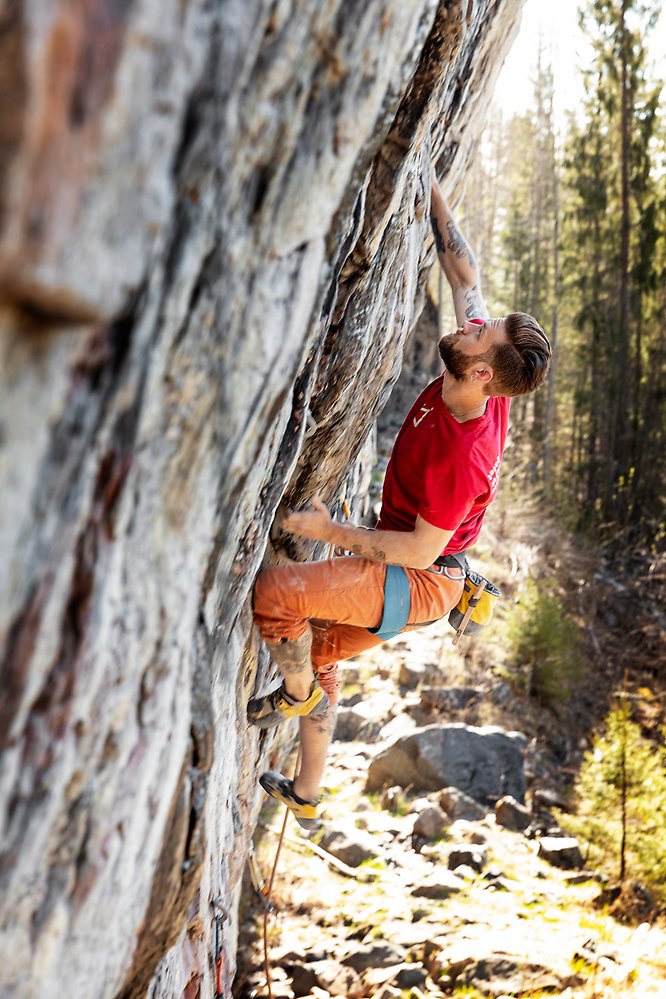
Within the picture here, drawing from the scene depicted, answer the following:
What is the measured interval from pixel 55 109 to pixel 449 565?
9.75ft

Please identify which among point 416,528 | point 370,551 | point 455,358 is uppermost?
point 455,358

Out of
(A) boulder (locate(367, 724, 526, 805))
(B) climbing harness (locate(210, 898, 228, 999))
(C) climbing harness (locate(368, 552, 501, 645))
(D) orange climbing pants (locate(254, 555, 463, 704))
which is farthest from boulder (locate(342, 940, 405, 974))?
(D) orange climbing pants (locate(254, 555, 463, 704))

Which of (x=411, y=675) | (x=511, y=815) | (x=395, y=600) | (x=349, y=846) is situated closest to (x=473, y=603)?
(x=395, y=600)

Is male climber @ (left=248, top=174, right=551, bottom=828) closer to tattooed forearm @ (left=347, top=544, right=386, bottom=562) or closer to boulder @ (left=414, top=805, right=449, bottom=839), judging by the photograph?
tattooed forearm @ (left=347, top=544, right=386, bottom=562)

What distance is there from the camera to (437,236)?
4.82 m

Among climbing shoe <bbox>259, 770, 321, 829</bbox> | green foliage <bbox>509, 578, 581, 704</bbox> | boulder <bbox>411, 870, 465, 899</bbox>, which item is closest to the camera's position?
climbing shoe <bbox>259, 770, 321, 829</bbox>

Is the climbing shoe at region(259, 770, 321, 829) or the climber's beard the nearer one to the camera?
the climber's beard

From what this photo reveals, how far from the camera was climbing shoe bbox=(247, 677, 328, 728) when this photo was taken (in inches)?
168

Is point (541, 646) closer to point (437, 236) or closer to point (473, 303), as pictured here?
point (437, 236)

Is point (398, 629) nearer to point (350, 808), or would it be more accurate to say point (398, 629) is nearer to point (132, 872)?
point (132, 872)

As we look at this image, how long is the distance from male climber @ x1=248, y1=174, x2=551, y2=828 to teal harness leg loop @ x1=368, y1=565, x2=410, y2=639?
0.02 metres

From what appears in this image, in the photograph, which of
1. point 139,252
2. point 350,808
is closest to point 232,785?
point 139,252

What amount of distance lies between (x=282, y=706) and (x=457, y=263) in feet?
7.91

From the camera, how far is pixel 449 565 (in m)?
4.21
